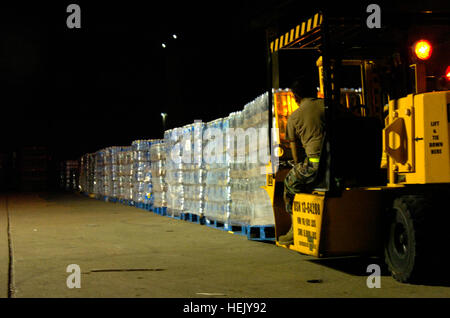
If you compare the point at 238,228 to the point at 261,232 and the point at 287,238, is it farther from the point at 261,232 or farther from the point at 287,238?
the point at 287,238

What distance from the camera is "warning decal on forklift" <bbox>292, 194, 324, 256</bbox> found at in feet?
21.0

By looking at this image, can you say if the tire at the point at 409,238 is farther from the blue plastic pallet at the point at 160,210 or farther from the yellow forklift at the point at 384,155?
the blue plastic pallet at the point at 160,210

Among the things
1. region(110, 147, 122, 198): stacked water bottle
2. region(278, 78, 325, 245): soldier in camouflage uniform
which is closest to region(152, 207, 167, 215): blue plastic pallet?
region(110, 147, 122, 198): stacked water bottle

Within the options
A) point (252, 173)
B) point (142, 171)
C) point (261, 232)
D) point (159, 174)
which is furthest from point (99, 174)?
point (261, 232)

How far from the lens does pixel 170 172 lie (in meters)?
15.0

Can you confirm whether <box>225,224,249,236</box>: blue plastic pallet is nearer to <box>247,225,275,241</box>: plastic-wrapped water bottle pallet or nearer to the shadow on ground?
<box>247,225,275,241</box>: plastic-wrapped water bottle pallet

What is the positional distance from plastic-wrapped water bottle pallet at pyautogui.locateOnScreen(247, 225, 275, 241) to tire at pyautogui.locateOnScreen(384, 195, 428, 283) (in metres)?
3.70

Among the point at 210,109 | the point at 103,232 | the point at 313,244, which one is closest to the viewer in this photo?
the point at 313,244

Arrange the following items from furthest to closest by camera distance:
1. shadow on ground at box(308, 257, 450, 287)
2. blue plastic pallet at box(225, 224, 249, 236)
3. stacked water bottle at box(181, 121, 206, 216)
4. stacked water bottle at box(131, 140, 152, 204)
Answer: stacked water bottle at box(131, 140, 152, 204), stacked water bottle at box(181, 121, 206, 216), blue plastic pallet at box(225, 224, 249, 236), shadow on ground at box(308, 257, 450, 287)

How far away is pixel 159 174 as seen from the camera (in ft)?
53.1

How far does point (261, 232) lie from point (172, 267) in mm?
2829

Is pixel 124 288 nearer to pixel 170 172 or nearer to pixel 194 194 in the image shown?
pixel 194 194
